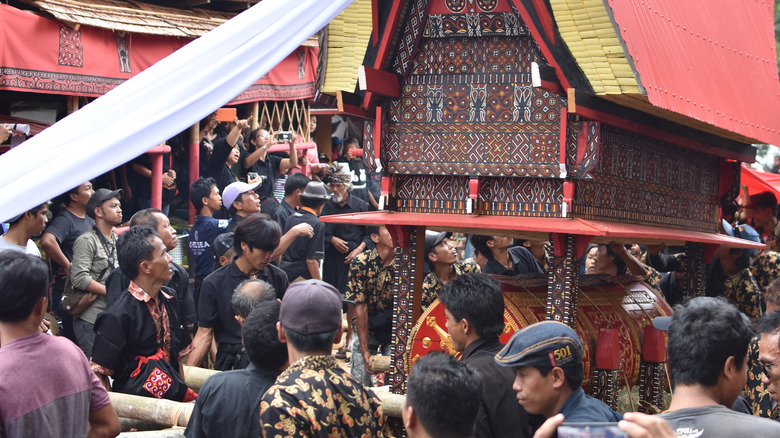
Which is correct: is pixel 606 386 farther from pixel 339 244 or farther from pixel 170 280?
pixel 339 244

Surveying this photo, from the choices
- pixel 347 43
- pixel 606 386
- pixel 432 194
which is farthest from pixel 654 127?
pixel 347 43

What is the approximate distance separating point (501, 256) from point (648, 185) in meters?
1.97

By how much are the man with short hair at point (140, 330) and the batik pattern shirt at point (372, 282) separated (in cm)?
224

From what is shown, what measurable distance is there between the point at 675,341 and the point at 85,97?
875 cm

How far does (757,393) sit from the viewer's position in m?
4.76

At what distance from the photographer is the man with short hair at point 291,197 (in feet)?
31.7

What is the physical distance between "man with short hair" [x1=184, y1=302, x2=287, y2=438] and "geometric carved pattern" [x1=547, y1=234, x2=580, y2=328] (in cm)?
205

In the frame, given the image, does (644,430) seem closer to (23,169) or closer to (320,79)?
(23,169)

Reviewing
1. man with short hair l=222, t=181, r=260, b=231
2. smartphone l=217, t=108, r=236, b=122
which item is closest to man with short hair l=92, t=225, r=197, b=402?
man with short hair l=222, t=181, r=260, b=231

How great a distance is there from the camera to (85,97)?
10148mm

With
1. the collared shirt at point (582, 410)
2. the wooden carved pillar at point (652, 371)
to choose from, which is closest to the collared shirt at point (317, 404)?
the collared shirt at point (582, 410)

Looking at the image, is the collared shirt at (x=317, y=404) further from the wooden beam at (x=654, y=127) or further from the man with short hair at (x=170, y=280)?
the man with short hair at (x=170, y=280)

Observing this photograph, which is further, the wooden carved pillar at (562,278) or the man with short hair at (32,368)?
the wooden carved pillar at (562,278)

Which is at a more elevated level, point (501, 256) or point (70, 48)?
point (70, 48)
